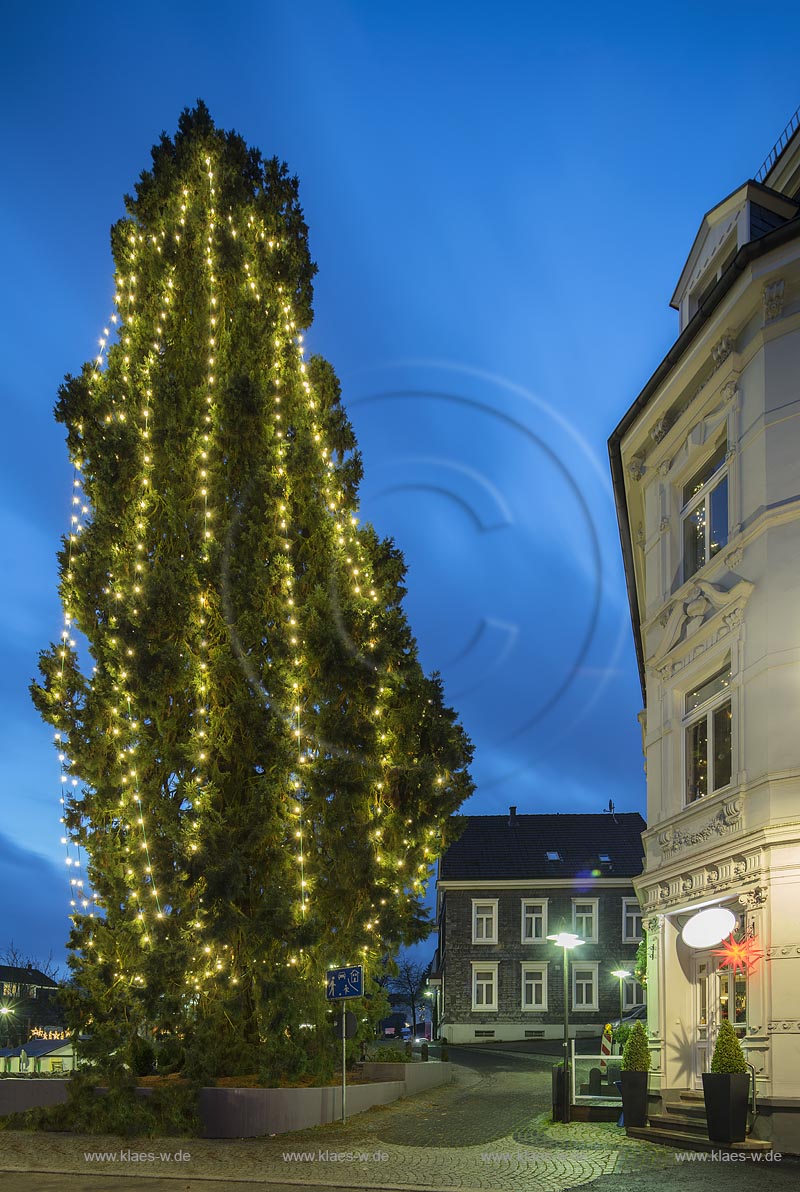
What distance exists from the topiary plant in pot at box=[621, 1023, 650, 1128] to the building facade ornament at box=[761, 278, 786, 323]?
10.1 meters

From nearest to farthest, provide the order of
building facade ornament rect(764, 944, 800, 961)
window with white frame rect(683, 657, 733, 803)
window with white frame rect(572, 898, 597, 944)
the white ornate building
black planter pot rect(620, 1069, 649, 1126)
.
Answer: building facade ornament rect(764, 944, 800, 961) → the white ornate building → black planter pot rect(620, 1069, 649, 1126) → window with white frame rect(683, 657, 733, 803) → window with white frame rect(572, 898, 597, 944)

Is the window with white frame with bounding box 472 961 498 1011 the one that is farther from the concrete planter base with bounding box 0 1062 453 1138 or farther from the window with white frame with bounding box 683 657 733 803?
the window with white frame with bounding box 683 657 733 803

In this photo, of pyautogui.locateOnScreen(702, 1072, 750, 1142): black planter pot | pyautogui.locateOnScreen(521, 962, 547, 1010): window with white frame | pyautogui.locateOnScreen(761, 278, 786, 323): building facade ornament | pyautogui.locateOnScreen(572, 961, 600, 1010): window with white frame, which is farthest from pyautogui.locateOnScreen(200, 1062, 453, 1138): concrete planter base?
pyautogui.locateOnScreen(572, 961, 600, 1010): window with white frame

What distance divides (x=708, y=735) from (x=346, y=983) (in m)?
6.48

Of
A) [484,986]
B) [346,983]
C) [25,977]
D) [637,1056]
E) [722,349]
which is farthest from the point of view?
[25,977]

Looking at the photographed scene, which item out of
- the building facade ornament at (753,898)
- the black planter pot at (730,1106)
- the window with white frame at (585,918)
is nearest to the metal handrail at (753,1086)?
the black planter pot at (730,1106)

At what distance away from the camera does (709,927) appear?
45.2 feet

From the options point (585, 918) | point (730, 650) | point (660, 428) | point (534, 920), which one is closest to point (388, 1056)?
point (730, 650)

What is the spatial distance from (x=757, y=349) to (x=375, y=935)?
11140 mm

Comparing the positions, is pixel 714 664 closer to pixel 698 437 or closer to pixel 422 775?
pixel 698 437

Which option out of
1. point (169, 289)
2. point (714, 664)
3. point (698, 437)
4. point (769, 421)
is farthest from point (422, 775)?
point (169, 289)

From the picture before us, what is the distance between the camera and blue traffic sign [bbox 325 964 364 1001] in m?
16.4

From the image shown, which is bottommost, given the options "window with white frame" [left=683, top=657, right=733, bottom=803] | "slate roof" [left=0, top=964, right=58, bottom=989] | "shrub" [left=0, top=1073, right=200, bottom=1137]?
"slate roof" [left=0, top=964, right=58, bottom=989]

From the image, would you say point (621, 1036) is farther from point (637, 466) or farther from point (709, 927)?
point (637, 466)
